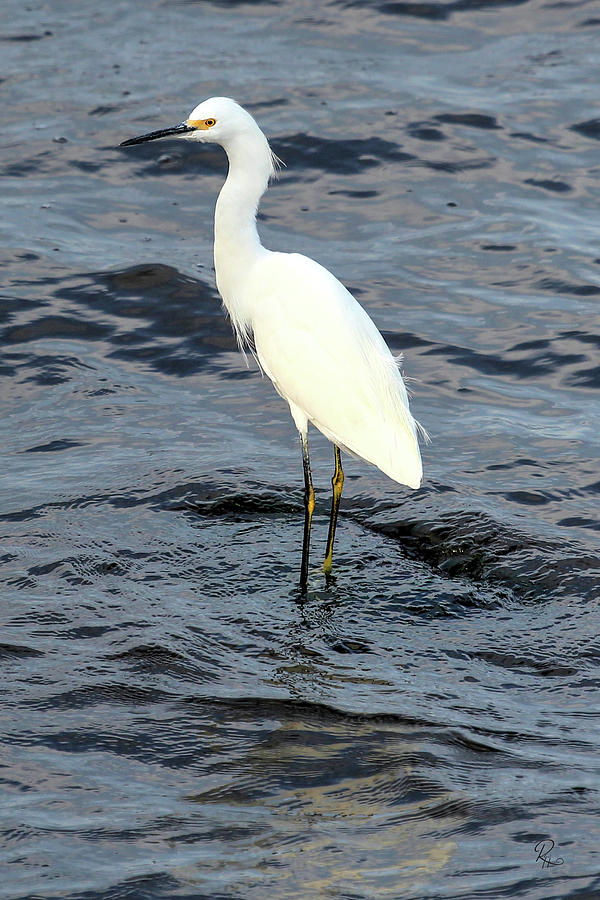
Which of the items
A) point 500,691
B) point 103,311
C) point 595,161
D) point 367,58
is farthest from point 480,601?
point 367,58

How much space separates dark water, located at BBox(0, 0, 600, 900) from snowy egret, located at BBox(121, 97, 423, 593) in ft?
1.90

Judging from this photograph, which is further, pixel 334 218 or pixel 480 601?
pixel 334 218

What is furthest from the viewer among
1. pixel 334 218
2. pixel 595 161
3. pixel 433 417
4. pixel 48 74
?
pixel 48 74

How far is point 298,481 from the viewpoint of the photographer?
609 cm

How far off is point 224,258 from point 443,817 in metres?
2.89

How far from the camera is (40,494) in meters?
5.74

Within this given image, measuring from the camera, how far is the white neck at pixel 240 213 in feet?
17.7

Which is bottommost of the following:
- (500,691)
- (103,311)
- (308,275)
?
(500,691)

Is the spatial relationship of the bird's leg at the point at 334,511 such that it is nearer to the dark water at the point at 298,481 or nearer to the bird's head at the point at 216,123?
the dark water at the point at 298,481

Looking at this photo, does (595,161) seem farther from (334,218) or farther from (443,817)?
(443,817)

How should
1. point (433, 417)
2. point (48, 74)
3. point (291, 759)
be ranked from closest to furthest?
point (291, 759) < point (433, 417) < point (48, 74)

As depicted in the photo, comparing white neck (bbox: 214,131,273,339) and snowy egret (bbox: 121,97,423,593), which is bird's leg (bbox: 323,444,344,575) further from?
white neck (bbox: 214,131,273,339)
